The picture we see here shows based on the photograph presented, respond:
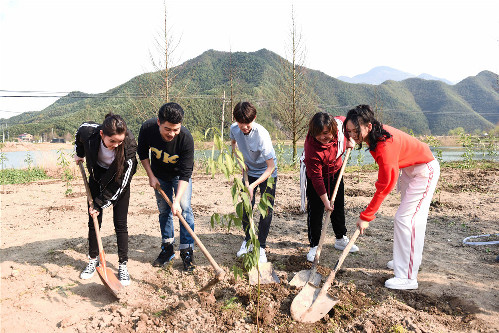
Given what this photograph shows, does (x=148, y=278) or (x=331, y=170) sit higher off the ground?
(x=331, y=170)

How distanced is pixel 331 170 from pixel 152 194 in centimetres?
474

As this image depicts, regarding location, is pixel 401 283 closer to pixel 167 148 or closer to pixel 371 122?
pixel 371 122

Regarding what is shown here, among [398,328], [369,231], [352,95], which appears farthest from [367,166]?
[352,95]

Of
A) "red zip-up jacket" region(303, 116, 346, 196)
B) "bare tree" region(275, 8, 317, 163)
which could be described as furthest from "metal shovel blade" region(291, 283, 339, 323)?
"bare tree" region(275, 8, 317, 163)

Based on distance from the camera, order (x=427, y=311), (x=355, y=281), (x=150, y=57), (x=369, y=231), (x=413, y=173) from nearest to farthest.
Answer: (x=427, y=311) < (x=413, y=173) < (x=355, y=281) < (x=369, y=231) < (x=150, y=57)

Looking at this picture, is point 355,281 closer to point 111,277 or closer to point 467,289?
point 467,289

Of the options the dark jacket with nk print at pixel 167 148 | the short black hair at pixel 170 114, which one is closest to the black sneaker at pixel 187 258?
the dark jacket with nk print at pixel 167 148

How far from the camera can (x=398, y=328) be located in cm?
224

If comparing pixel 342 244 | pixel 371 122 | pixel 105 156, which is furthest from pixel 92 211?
pixel 342 244

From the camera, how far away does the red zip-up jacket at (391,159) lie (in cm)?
243

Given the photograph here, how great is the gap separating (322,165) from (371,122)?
0.72m

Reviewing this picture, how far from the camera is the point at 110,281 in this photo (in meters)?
2.75

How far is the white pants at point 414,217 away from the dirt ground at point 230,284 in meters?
0.30

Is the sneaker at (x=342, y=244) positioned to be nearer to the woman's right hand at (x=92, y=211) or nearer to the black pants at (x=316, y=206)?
the black pants at (x=316, y=206)
